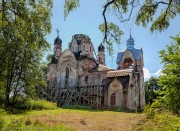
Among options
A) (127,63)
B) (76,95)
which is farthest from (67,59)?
(127,63)

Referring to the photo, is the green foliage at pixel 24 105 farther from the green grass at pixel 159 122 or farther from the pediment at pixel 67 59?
the pediment at pixel 67 59

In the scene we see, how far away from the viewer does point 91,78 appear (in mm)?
35438

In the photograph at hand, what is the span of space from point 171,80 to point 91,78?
873 inches

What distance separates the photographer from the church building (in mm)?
32406

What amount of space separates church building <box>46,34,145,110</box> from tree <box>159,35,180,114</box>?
17.1 metres

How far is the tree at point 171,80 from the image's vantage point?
13.1 m

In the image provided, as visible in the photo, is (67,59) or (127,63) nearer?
(67,59)

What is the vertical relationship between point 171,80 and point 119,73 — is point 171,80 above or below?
below

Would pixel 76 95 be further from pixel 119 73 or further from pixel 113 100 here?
pixel 119 73

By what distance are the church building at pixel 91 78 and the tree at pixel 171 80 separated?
56.2 ft

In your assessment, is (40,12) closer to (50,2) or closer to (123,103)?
(50,2)

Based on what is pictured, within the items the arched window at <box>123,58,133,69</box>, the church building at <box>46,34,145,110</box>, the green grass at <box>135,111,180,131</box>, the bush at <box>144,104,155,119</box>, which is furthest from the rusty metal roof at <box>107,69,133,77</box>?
the green grass at <box>135,111,180,131</box>

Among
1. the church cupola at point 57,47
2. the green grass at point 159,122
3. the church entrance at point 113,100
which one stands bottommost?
the green grass at point 159,122

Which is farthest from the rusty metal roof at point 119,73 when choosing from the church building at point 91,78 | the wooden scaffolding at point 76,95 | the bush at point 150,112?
the bush at point 150,112
